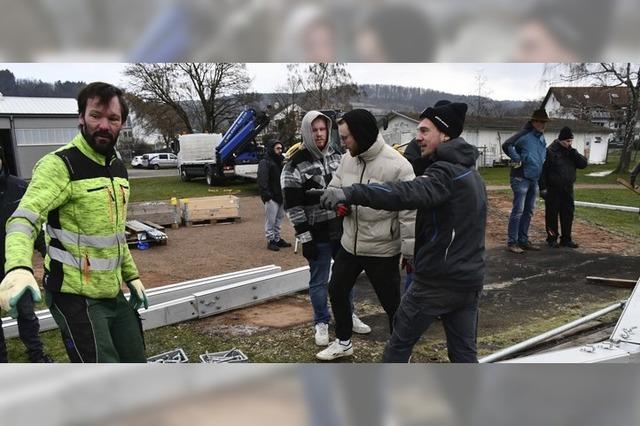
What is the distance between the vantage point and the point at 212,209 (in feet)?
20.6

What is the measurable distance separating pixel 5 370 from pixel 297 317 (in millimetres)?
1983

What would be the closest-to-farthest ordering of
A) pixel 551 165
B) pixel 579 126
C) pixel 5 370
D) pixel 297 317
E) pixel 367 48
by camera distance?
pixel 367 48 → pixel 5 370 → pixel 579 126 → pixel 297 317 → pixel 551 165

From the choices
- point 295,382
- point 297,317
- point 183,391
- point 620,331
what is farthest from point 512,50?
point 297,317

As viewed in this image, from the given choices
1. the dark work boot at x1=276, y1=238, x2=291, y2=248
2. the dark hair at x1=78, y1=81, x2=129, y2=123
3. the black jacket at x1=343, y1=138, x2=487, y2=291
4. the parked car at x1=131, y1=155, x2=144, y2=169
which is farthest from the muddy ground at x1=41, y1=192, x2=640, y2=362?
the dark hair at x1=78, y1=81, x2=129, y2=123

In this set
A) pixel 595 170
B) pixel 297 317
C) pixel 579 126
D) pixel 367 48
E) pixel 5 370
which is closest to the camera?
pixel 367 48

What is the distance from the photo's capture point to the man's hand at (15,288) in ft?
3.60

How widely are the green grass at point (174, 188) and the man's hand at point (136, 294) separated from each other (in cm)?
41

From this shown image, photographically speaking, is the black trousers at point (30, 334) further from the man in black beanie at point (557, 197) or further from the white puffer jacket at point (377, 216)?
the man in black beanie at point (557, 197)

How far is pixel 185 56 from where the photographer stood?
1062 mm

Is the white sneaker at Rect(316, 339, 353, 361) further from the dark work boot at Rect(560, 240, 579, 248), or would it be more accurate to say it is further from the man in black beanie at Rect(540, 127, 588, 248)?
the dark work boot at Rect(560, 240, 579, 248)

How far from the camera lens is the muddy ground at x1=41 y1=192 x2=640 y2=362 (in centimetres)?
261

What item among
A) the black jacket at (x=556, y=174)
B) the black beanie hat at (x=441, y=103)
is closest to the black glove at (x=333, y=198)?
the black beanie hat at (x=441, y=103)

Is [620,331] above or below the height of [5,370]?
below

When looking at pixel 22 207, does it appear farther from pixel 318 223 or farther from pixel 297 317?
pixel 297 317
